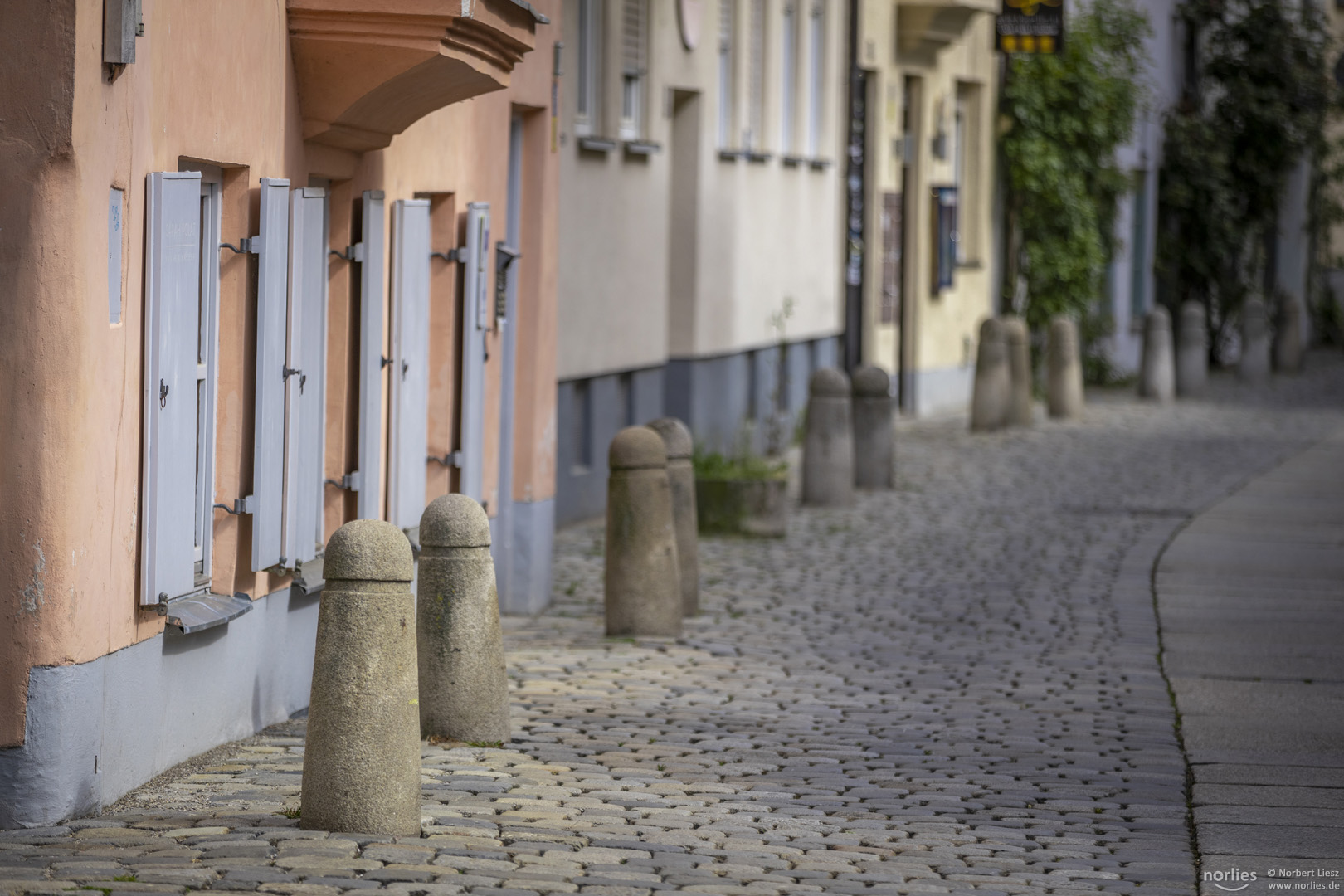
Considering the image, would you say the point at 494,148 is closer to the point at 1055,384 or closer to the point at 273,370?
the point at 273,370

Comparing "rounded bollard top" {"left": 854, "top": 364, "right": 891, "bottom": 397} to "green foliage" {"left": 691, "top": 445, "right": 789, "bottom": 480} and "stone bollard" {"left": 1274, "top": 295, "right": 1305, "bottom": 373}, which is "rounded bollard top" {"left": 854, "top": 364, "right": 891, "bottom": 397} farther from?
"stone bollard" {"left": 1274, "top": 295, "right": 1305, "bottom": 373}

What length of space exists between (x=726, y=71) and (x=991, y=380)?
4.61m

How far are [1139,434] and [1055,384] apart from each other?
1.47m

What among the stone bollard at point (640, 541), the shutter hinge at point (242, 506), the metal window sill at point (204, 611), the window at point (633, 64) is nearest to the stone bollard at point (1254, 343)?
the window at point (633, 64)

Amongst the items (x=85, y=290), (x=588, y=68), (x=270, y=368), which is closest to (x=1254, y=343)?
(x=588, y=68)

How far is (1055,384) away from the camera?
939 inches

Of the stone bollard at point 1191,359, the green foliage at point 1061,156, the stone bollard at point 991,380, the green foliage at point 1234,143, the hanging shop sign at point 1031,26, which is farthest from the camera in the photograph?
the green foliage at point 1234,143

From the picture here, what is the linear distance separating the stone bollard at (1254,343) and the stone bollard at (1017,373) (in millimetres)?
9036

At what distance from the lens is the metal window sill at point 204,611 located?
7.03 meters

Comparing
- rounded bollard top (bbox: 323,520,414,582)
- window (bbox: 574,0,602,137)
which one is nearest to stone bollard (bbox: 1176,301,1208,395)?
window (bbox: 574,0,602,137)

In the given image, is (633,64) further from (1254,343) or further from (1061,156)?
(1254,343)

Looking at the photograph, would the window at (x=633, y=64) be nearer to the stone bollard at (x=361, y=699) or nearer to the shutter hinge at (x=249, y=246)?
the shutter hinge at (x=249, y=246)

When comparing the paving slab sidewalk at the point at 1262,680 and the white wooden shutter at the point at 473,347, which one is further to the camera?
the white wooden shutter at the point at 473,347

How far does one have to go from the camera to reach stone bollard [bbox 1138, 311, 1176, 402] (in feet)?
87.2
